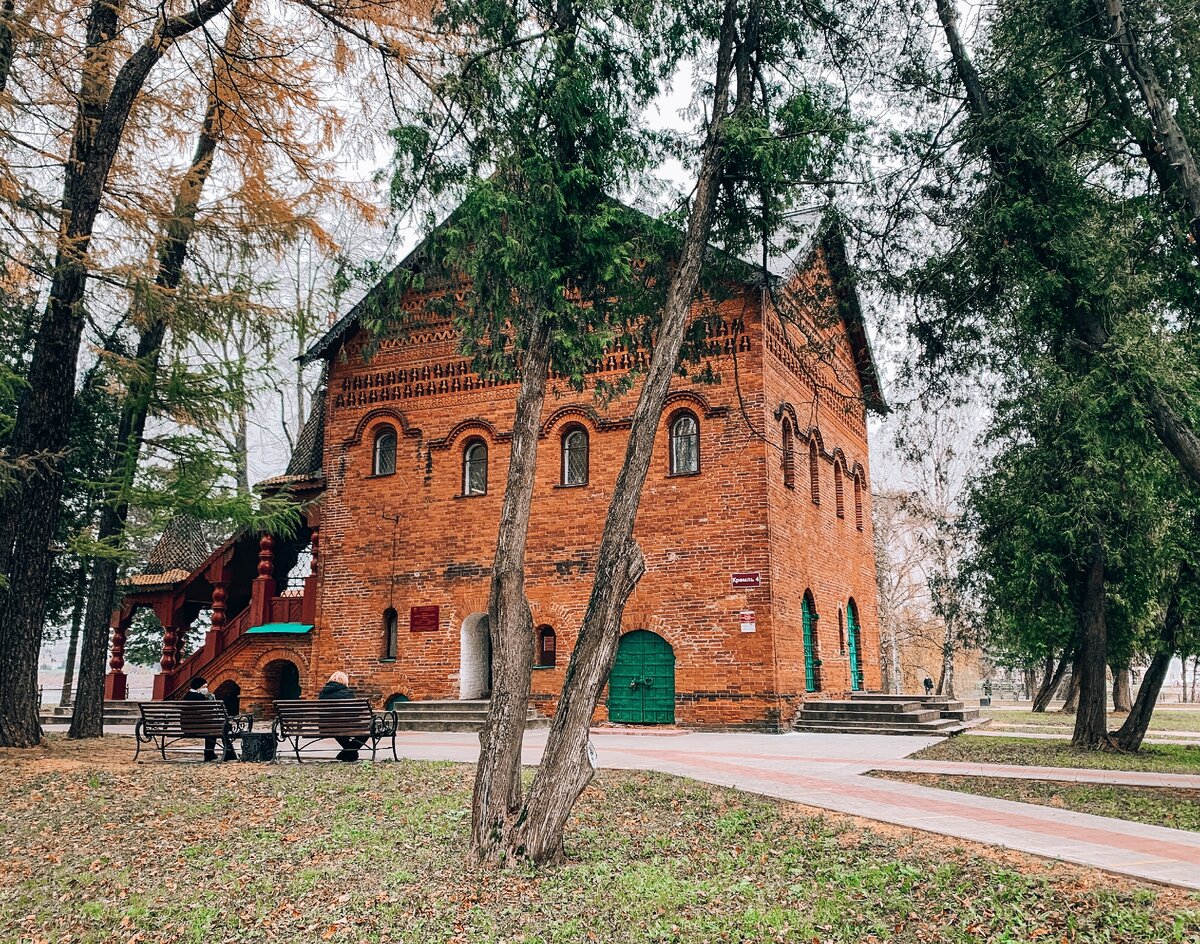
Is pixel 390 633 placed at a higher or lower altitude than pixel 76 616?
lower

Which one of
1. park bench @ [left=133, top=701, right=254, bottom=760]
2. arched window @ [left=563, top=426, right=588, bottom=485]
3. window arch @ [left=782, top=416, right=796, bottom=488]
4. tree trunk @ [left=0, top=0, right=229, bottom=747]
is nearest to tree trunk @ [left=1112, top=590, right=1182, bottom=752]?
window arch @ [left=782, top=416, right=796, bottom=488]

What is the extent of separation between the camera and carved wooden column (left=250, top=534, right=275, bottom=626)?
68.1 ft

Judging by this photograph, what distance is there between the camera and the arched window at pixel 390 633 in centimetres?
1956

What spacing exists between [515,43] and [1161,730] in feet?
71.5

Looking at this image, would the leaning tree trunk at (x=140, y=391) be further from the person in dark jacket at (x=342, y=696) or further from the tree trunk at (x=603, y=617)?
the tree trunk at (x=603, y=617)

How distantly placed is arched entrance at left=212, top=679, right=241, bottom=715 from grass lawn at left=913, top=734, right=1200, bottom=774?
Result: 14940 mm

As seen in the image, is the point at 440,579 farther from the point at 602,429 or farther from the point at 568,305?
the point at 568,305

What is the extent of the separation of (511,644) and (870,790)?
184 inches

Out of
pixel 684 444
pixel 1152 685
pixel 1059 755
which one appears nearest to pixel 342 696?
pixel 684 444

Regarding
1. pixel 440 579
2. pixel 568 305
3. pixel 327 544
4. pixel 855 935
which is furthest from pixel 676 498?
pixel 855 935

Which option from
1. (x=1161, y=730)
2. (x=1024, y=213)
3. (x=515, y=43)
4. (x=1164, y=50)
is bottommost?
(x=1161, y=730)

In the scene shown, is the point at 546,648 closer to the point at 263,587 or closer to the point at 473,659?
the point at 473,659

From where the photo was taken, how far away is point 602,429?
59.7 feet

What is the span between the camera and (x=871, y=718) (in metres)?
17.2
